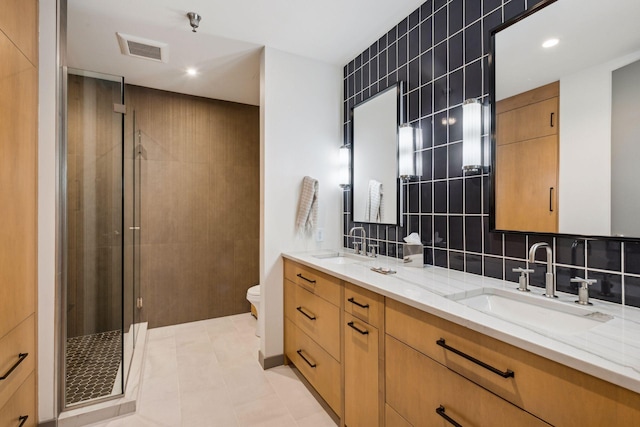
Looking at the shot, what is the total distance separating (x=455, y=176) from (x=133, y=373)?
8.56ft

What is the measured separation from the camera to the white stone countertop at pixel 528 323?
28.7 inches

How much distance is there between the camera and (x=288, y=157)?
2564 mm

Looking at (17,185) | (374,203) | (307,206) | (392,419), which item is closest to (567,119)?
(374,203)

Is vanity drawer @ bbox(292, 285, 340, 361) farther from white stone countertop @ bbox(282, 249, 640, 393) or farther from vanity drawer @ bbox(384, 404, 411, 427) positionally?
vanity drawer @ bbox(384, 404, 411, 427)

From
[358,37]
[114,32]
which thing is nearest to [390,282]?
[358,37]

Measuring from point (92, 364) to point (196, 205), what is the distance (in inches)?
67.4

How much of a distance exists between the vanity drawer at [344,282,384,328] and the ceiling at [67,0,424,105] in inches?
70.3

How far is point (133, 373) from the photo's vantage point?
2271 millimetres

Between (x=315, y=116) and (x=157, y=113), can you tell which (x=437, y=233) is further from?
(x=157, y=113)

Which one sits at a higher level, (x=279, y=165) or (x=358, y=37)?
(x=358, y=37)

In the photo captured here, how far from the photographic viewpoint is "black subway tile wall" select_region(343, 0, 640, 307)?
1.23m

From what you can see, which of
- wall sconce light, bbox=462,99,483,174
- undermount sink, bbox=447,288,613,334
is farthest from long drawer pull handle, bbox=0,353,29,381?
wall sconce light, bbox=462,99,483,174

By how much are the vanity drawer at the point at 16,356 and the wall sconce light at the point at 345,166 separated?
2.20 meters

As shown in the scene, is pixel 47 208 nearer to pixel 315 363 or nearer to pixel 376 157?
pixel 315 363
